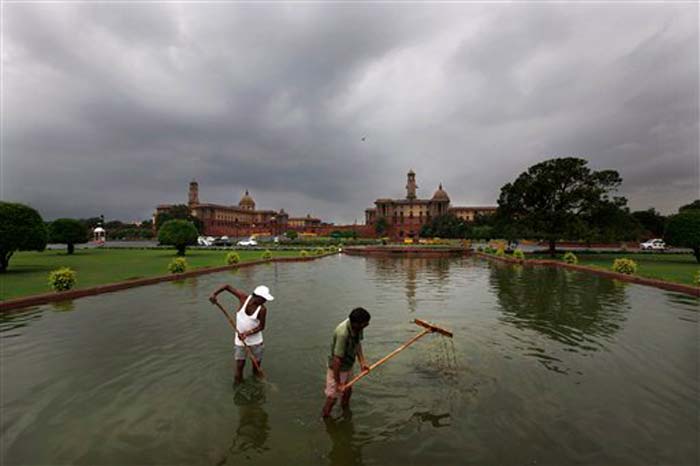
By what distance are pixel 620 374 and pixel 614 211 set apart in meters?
27.1

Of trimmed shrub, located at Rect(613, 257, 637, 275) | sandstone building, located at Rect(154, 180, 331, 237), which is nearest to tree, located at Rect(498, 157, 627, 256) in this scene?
trimmed shrub, located at Rect(613, 257, 637, 275)

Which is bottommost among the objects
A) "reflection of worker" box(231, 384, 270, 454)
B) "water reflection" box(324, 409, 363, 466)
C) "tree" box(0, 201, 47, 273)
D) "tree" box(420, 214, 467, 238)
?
"water reflection" box(324, 409, 363, 466)

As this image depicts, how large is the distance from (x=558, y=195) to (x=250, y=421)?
30.6m

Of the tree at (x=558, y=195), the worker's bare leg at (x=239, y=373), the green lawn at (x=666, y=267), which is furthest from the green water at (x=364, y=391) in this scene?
the tree at (x=558, y=195)

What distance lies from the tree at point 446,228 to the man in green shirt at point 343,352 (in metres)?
68.1

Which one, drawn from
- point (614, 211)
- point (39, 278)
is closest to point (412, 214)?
point (614, 211)

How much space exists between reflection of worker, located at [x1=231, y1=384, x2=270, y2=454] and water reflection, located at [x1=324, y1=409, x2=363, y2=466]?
0.64m

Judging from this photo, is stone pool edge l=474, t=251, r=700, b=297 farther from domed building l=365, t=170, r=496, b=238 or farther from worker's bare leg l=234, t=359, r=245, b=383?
domed building l=365, t=170, r=496, b=238

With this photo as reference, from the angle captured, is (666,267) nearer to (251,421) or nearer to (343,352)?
(343,352)

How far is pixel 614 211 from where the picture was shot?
27.0 metres

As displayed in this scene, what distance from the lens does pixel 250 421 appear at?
3889 millimetres

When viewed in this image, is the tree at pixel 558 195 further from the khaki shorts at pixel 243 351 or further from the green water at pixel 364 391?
the khaki shorts at pixel 243 351

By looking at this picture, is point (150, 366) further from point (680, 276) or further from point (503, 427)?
point (680, 276)

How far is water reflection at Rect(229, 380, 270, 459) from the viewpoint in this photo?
3.44 meters
